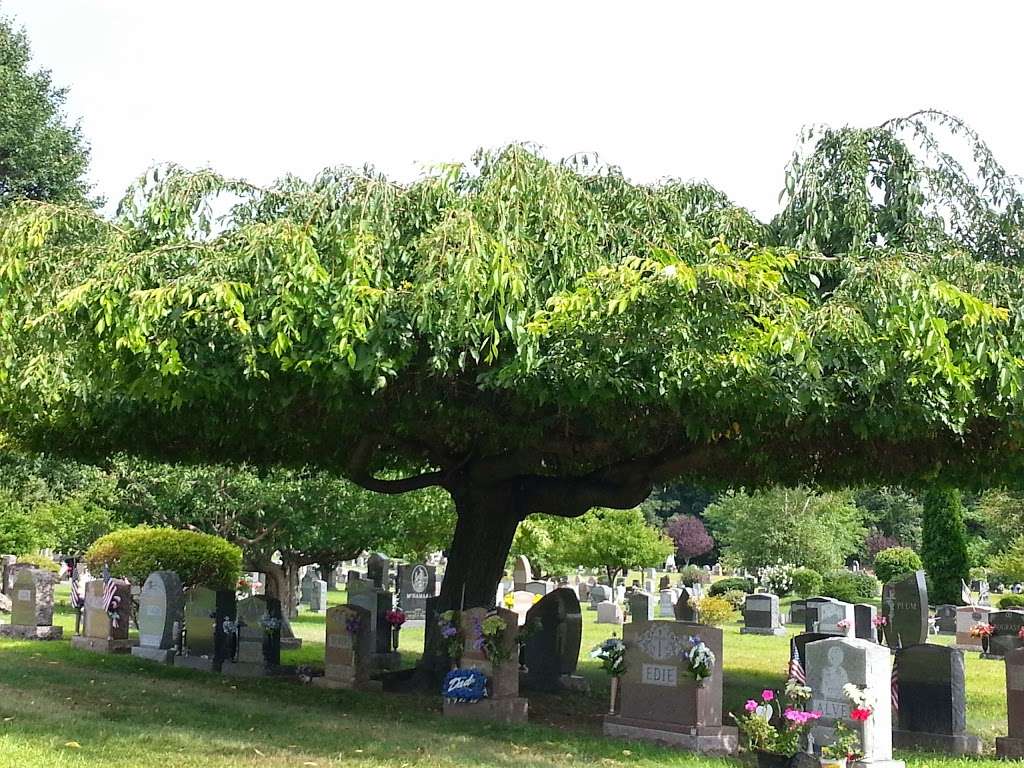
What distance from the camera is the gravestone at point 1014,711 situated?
11055mm

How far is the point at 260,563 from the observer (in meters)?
27.1

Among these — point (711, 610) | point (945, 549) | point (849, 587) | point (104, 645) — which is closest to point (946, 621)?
point (945, 549)

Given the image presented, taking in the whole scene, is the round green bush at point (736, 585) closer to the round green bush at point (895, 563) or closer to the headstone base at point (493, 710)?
the round green bush at point (895, 563)

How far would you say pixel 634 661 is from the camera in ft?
38.5

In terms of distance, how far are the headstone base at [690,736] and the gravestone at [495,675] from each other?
4.51 feet

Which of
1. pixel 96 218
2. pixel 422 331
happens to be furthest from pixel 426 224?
pixel 96 218

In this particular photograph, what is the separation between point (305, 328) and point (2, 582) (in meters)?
29.5

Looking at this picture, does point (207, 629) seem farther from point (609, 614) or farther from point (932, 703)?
point (609, 614)

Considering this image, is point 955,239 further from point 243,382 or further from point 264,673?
point 264,673

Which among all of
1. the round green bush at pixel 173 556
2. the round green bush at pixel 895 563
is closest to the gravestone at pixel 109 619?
the round green bush at pixel 173 556

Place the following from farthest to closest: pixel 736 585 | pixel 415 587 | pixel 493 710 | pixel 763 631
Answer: pixel 736 585
pixel 415 587
pixel 763 631
pixel 493 710

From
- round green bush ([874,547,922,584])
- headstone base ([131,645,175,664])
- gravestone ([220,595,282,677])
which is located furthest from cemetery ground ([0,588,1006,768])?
round green bush ([874,547,922,584])

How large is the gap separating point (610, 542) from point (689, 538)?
3634 centimetres

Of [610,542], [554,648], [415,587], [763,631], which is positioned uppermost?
[610,542]
